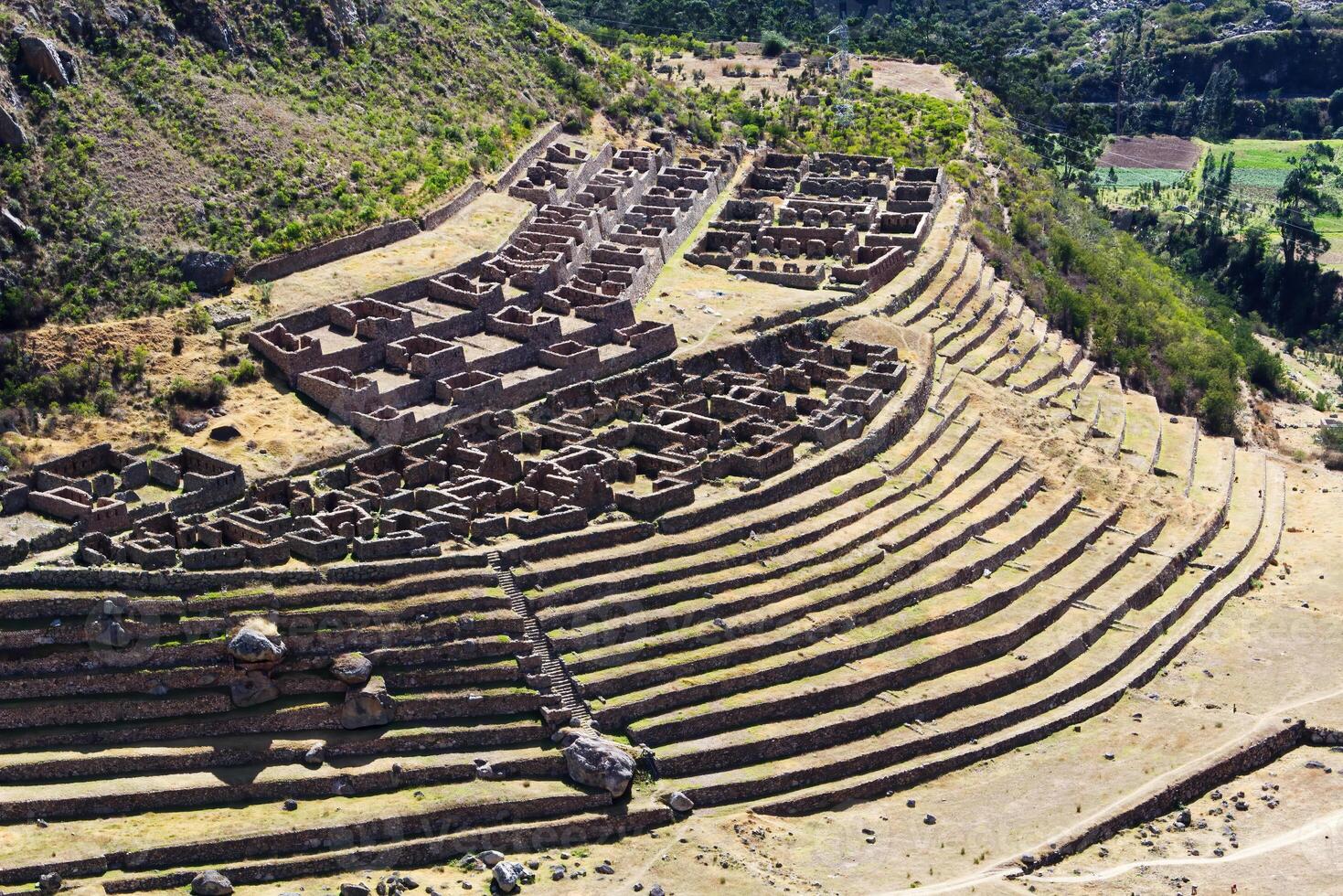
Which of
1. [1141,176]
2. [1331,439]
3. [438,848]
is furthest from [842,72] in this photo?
[438,848]

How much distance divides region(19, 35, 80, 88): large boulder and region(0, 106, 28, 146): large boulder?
2.94m

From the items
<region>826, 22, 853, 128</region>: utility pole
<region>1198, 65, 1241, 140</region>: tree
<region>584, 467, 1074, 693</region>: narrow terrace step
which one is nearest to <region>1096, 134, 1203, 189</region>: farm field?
<region>1198, 65, 1241, 140</region>: tree

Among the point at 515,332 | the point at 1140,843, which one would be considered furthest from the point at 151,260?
the point at 1140,843

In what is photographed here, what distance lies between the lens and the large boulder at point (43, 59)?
62656mm

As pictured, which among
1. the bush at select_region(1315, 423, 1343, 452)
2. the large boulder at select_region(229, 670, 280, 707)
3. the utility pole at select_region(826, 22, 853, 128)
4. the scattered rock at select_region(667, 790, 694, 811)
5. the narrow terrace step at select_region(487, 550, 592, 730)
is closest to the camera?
the large boulder at select_region(229, 670, 280, 707)

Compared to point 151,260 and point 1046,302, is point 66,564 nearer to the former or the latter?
point 151,260

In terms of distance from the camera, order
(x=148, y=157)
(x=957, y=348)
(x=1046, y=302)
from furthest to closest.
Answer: (x=1046, y=302), (x=957, y=348), (x=148, y=157)

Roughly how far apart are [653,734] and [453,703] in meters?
4.50

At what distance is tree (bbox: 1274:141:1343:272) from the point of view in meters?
103

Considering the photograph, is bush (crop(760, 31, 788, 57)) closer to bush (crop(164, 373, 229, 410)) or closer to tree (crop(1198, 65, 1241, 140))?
tree (crop(1198, 65, 1241, 140))

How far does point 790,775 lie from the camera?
1768 inches

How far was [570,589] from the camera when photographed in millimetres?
47031

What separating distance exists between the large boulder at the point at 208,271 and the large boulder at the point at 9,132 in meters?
6.13

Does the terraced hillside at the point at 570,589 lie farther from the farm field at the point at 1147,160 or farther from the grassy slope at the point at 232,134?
the farm field at the point at 1147,160
